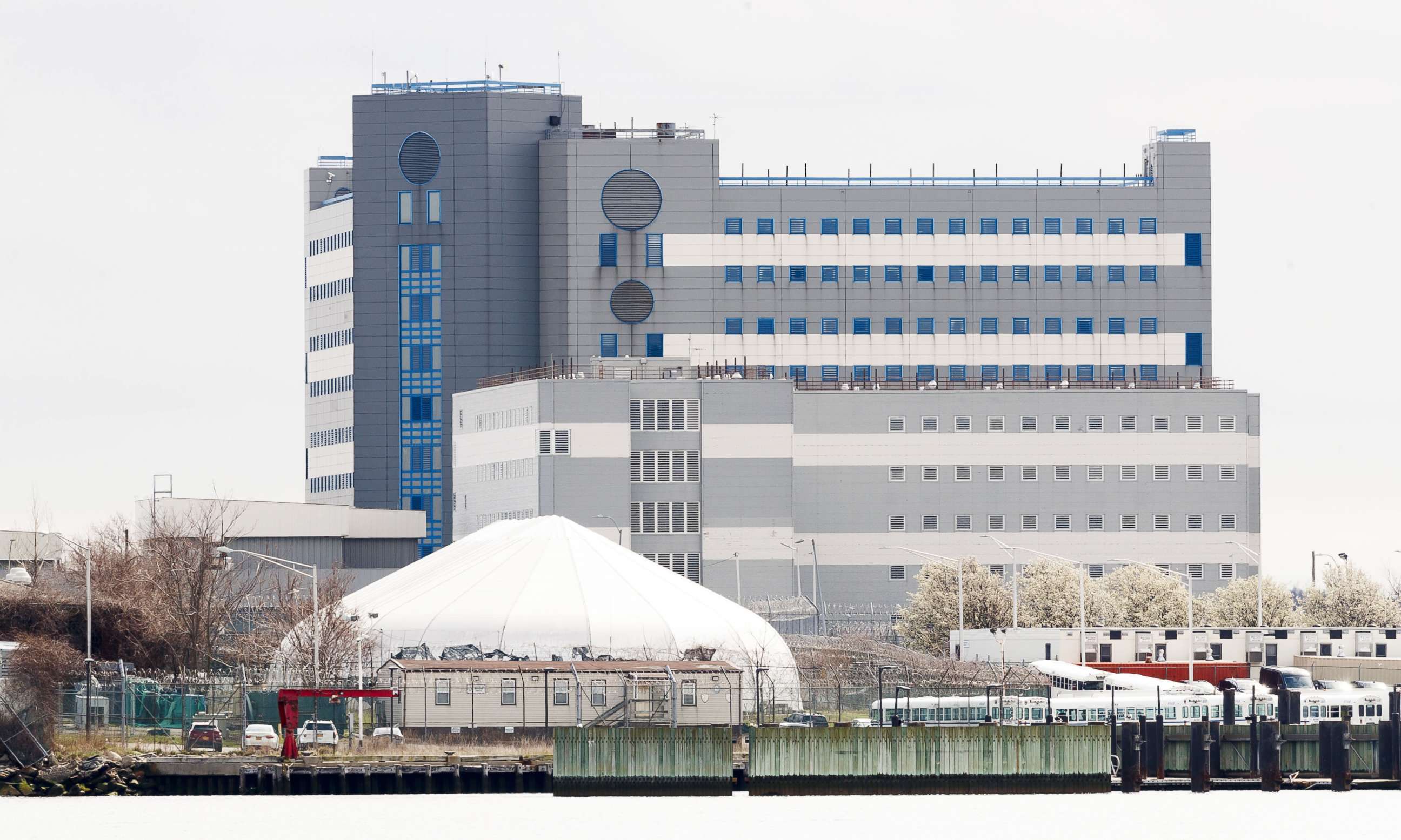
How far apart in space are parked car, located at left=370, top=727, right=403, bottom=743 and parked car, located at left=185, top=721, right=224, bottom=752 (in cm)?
602

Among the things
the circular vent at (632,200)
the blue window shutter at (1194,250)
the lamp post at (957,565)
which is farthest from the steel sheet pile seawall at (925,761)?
the blue window shutter at (1194,250)

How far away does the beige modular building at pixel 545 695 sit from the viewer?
102375 millimetres

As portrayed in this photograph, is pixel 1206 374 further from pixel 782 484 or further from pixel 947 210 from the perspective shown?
pixel 782 484

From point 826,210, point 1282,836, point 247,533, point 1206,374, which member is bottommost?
point 1282,836

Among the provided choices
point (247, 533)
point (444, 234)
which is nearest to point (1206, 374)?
point (444, 234)

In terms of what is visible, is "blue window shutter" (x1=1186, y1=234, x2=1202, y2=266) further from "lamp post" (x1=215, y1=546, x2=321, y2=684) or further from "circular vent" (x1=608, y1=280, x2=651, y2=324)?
"lamp post" (x1=215, y1=546, x2=321, y2=684)

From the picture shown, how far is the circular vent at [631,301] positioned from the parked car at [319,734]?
317 feet

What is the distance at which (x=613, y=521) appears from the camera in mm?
168750

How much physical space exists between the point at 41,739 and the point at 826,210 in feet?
362

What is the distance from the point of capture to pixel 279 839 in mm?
79000

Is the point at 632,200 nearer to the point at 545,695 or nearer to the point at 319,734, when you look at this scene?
the point at 545,695

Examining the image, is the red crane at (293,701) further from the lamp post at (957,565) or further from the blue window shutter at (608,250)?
the blue window shutter at (608,250)

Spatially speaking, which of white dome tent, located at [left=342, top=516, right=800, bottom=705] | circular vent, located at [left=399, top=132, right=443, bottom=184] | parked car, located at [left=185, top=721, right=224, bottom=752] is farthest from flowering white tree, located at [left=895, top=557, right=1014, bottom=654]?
parked car, located at [left=185, top=721, right=224, bottom=752]

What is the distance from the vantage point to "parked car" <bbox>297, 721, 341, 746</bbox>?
96.1 meters
